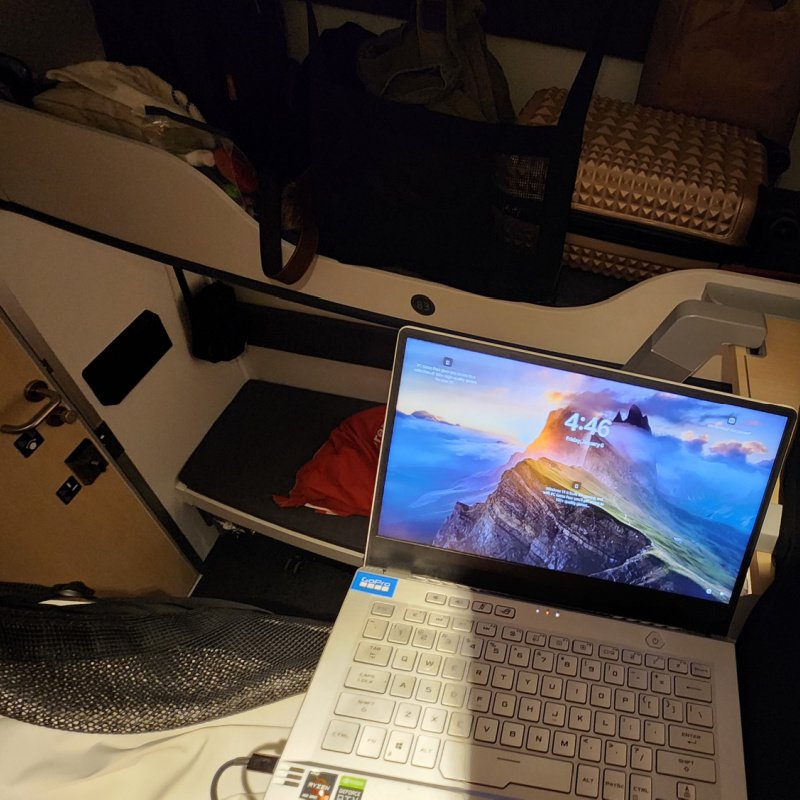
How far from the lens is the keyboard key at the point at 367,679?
595mm

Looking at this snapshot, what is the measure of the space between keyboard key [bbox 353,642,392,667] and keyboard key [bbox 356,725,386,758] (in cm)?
6

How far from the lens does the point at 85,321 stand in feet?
3.68

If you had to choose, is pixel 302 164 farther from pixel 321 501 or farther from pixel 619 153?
→ pixel 321 501

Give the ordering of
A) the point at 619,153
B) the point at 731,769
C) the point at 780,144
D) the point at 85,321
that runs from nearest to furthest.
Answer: the point at 731,769 < the point at 619,153 < the point at 780,144 < the point at 85,321

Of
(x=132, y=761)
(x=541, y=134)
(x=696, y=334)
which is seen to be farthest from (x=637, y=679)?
(x=541, y=134)

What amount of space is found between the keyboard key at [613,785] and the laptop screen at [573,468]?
0.58 feet

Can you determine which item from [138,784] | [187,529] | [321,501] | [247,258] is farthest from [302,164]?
[187,529]

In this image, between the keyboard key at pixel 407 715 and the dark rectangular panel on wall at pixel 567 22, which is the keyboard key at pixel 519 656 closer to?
the keyboard key at pixel 407 715

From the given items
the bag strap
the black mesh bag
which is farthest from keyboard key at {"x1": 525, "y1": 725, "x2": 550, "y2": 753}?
the bag strap

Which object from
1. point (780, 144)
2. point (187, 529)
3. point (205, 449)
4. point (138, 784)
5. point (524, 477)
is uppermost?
point (780, 144)

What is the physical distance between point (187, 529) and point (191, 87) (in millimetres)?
984

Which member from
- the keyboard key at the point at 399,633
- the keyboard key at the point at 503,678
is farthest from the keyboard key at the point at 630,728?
the keyboard key at the point at 399,633

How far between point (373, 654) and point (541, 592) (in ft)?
→ 0.64

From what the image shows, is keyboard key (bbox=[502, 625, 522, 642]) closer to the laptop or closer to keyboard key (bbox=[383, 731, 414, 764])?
the laptop
